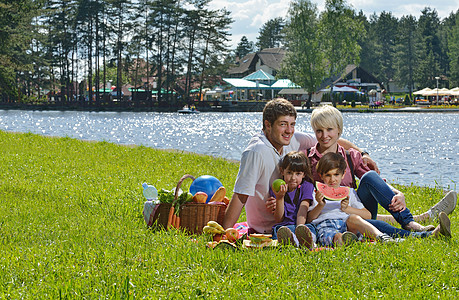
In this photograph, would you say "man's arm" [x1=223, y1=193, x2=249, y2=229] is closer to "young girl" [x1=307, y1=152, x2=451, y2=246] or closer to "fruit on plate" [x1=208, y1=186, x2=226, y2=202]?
"fruit on plate" [x1=208, y1=186, x2=226, y2=202]

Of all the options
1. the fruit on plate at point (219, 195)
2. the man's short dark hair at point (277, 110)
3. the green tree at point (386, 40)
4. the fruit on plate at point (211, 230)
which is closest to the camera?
the man's short dark hair at point (277, 110)

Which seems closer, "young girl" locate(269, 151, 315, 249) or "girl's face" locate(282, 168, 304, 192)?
"young girl" locate(269, 151, 315, 249)

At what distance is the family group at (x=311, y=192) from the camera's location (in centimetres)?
529

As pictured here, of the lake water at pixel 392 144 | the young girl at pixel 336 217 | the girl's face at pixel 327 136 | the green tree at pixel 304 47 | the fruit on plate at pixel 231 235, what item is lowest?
the lake water at pixel 392 144

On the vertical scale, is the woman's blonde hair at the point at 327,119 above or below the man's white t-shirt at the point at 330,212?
above

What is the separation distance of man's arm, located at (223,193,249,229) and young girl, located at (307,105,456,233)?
73 cm

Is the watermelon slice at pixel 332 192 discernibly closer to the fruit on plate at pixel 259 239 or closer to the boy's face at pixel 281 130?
the boy's face at pixel 281 130

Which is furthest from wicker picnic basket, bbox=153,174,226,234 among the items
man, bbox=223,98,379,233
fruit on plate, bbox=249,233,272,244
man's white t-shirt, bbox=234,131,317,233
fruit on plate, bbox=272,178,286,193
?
fruit on plate, bbox=272,178,286,193

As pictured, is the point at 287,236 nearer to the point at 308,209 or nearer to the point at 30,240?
the point at 308,209

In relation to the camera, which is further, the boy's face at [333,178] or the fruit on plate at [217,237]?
the fruit on plate at [217,237]

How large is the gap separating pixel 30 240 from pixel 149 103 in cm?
6572

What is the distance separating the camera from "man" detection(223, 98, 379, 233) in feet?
17.6

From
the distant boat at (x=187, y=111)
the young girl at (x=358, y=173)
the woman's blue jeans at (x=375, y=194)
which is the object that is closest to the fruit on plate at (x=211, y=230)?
the young girl at (x=358, y=173)

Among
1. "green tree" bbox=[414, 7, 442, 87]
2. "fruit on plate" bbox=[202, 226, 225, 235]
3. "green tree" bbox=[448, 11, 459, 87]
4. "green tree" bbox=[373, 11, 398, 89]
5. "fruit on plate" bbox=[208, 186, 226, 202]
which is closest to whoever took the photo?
"fruit on plate" bbox=[202, 226, 225, 235]
